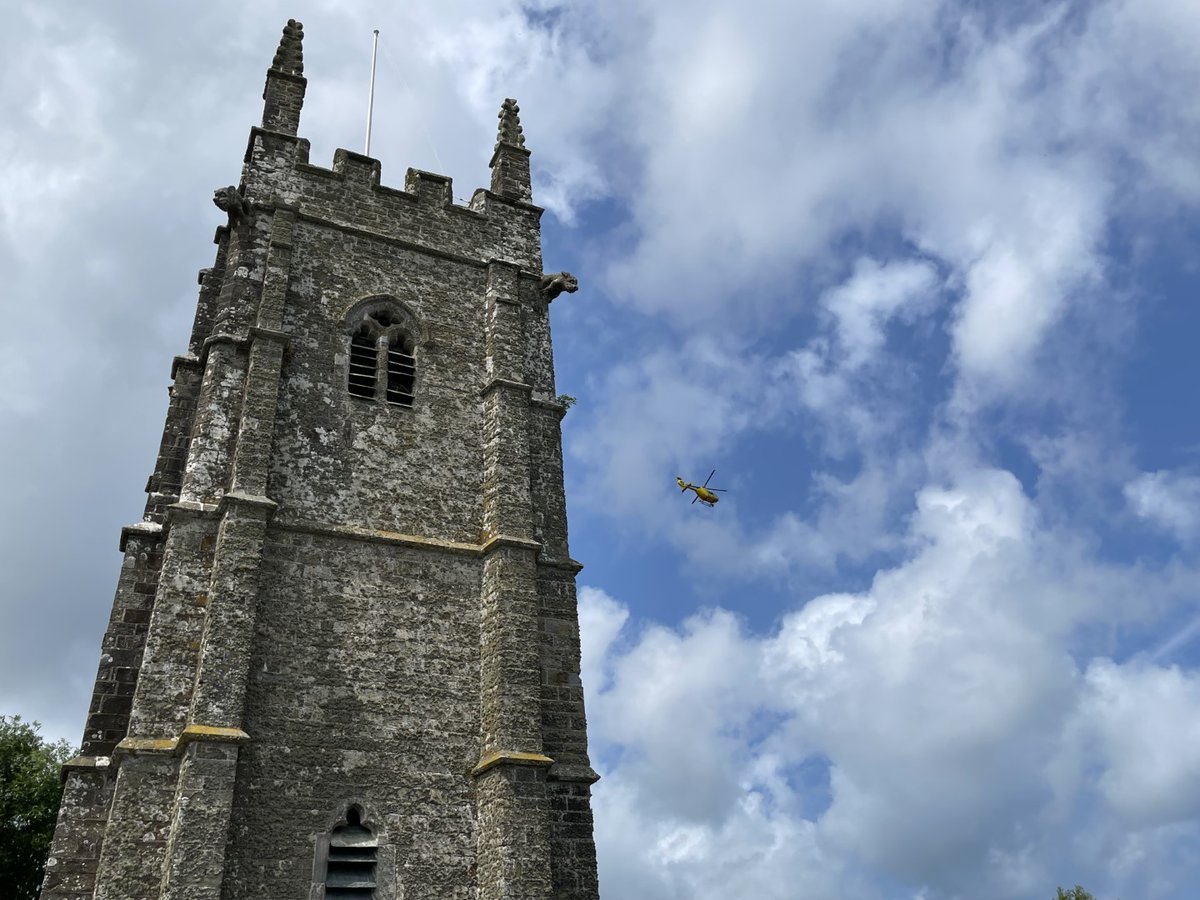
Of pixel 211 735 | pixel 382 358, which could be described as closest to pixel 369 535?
pixel 382 358

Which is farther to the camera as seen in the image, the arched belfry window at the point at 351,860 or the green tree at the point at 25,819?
the green tree at the point at 25,819

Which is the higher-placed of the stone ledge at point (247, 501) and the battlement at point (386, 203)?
the battlement at point (386, 203)

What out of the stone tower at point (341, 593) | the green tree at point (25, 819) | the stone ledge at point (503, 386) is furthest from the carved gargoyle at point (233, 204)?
the green tree at point (25, 819)

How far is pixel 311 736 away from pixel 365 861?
1483 mm

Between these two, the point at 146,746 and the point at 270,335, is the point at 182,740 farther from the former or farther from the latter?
the point at 270,335

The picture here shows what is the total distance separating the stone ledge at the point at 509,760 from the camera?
1110 centimetres

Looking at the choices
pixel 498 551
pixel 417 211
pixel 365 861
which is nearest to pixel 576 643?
pixel 498 551

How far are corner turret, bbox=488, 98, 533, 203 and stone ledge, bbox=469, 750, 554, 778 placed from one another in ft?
32.1

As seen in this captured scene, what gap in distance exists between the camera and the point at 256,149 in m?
15.1

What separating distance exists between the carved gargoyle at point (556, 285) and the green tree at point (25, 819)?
1405cm

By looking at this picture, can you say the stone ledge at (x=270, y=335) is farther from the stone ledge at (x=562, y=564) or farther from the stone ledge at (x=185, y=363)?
the stone ledge at (x=562, y=564)

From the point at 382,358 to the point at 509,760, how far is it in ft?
20.2

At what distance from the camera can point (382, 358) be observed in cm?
1422

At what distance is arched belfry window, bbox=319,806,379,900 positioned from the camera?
10.4 m
